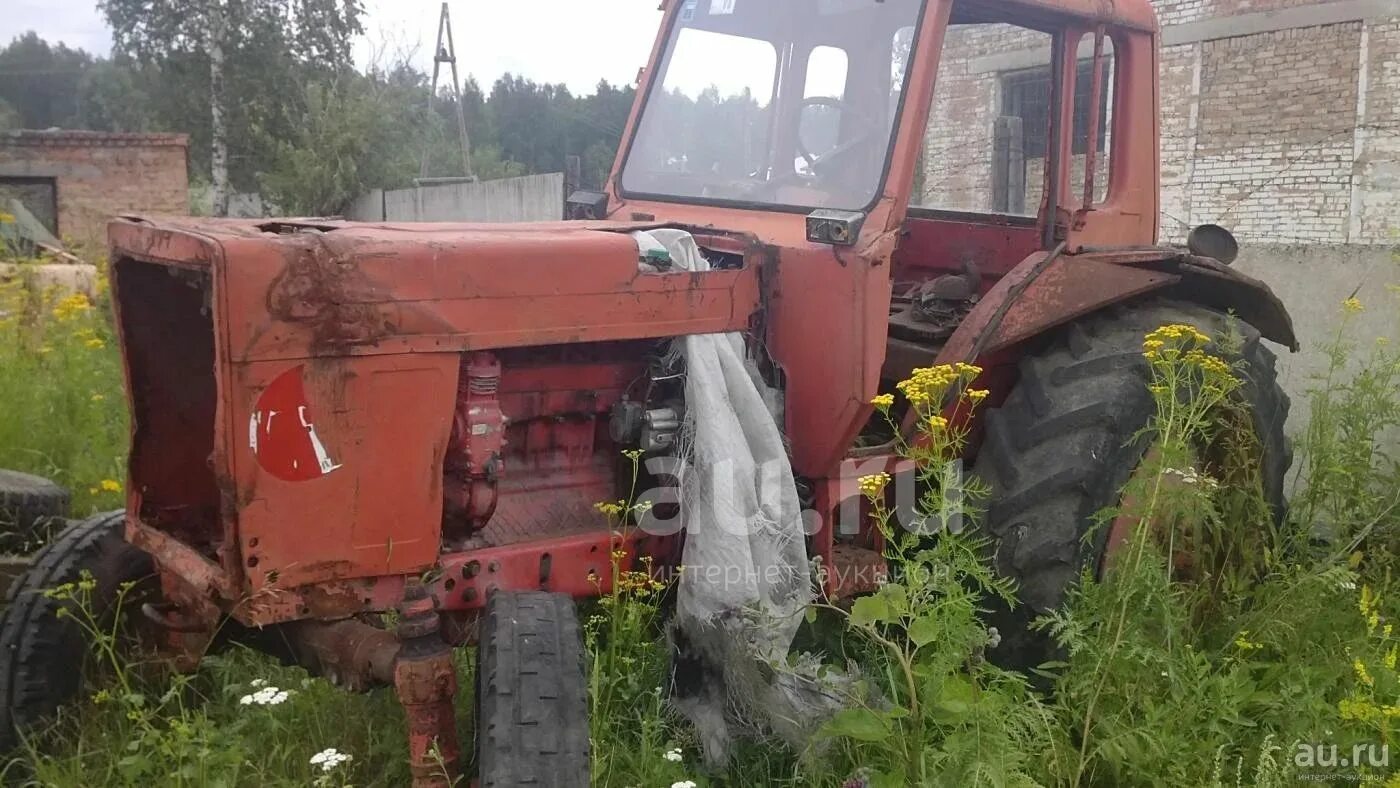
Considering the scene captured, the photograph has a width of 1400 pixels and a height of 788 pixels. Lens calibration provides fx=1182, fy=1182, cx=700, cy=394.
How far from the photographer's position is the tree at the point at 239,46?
22.3m

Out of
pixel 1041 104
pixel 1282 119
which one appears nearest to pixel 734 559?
pixel 1041 104

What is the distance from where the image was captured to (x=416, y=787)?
2566 mm

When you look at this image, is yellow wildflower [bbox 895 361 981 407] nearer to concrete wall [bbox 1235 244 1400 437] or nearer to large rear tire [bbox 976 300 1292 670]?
large rear tire [bbox 976 300 1292 670]

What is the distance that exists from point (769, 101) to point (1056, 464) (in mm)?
1536

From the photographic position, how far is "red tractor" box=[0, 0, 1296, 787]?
8.46ft

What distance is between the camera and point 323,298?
258 centimetres

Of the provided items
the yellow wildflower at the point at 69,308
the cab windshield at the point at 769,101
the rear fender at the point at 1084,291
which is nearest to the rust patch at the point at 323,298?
the cab windshield at the point at 769,101

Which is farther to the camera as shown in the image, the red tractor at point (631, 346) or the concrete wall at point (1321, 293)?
the concrete wall at point (1321, 293)

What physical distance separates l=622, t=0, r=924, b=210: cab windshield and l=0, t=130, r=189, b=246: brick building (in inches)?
605

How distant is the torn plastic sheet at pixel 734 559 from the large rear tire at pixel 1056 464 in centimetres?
60

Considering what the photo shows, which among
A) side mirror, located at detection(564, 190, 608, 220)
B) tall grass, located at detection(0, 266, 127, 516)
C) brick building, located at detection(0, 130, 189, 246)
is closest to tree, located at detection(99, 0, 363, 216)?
brick building, located at detection(0, 130, 189, 246)

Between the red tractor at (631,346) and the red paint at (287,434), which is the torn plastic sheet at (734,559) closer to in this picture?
the red tractor at (631,346)

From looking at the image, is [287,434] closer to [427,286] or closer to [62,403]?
[427,286]

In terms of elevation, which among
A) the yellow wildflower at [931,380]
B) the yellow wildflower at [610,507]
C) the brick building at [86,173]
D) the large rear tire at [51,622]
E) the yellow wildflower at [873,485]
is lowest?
the large rear tire at [51,622]
